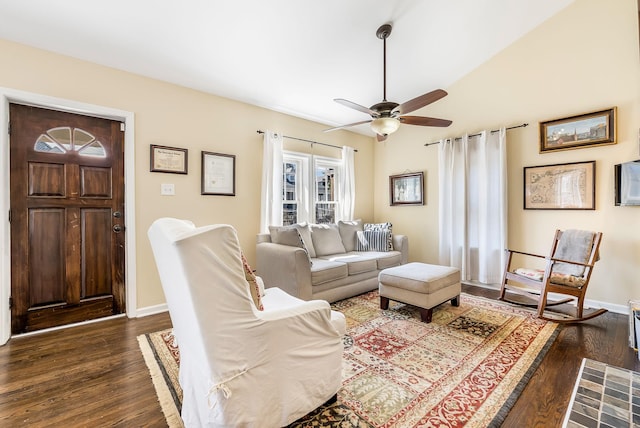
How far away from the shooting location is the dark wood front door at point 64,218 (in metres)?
2.40

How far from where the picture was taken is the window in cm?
424

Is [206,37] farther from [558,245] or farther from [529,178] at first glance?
[558,245]

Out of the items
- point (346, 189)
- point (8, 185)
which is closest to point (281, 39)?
point (346, 189)

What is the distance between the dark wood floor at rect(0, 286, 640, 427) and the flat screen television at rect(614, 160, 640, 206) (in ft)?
3.95

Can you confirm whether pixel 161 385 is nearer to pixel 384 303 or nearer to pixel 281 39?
pixel 384 303

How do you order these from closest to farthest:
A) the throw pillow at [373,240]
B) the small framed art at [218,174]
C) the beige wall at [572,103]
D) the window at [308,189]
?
1. the beige wall at [572,103]
2. the small framed art at [218,174]
3. the throw pillow at [373,240]
4. the window at [308,189]

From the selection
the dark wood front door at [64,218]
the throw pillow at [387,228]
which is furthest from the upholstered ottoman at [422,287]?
the dark wood front door at [64,218]

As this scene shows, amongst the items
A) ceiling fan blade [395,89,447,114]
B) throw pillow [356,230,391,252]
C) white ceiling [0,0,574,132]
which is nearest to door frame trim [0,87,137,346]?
white ceiling [0,0,574,132]

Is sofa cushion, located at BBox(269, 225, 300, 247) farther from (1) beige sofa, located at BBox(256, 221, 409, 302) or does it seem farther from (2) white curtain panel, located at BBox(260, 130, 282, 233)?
(2) white curtain panel, located at BBox(260, 130, 282, 233)

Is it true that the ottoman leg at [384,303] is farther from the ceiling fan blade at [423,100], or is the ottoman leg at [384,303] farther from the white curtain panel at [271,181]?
the ceiling fan blade at [423,100]

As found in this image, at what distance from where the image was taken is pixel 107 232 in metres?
2.80

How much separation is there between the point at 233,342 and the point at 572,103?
13.9 feet

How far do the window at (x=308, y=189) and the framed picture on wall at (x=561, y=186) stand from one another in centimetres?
270

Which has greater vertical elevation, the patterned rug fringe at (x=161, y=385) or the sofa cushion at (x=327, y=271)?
the sofa cushion at (x=327, y=271)
